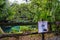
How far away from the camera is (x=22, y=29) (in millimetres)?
8008

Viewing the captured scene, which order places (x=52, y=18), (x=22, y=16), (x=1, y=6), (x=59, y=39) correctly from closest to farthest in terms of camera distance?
(x=59, y=39) < (x=52, y=18) < (x=1, y=6) < (x=22, y=16)

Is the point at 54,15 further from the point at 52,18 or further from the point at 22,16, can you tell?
the point at 22,16

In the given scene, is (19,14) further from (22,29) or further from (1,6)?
(1,6)

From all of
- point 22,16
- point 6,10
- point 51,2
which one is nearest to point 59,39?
point 51,2

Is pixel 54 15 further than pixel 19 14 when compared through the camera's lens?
No

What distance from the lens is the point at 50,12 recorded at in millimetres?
6270

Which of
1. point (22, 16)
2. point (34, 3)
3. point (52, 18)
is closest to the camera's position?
point (52, 18)

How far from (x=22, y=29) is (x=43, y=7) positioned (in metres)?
1.87

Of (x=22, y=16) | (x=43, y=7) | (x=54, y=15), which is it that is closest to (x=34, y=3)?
(x=43, y=7)

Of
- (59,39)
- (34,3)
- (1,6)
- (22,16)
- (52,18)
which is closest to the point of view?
(59,39)

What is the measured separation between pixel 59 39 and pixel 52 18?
2.97ft

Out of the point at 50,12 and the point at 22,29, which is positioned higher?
the point at 50,12

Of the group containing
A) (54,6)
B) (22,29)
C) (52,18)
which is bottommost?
(22,29)

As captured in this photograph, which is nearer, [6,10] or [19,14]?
[6,10]
